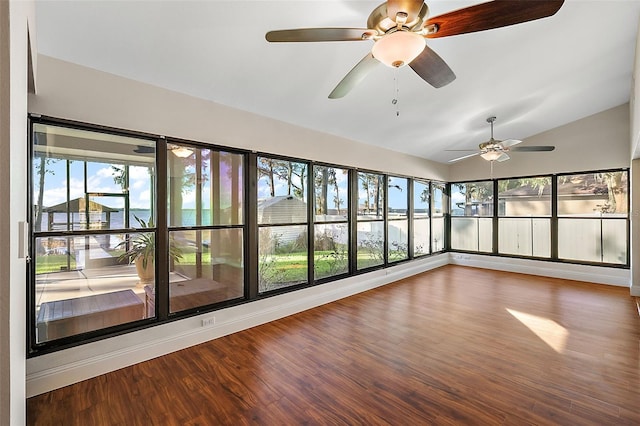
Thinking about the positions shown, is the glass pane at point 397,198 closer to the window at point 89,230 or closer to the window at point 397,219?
the window at point 397,219

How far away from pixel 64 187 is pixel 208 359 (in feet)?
6.85

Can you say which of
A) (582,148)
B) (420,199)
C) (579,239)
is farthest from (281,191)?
(579,239)

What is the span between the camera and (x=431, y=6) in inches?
98.2

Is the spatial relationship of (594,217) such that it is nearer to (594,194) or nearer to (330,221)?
(594,194)

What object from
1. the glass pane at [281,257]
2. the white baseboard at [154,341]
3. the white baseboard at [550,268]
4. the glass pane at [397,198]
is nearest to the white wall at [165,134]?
the white baseboard at [154,341]

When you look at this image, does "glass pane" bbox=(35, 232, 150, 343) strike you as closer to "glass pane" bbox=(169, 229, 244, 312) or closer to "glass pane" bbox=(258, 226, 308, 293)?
"glass pane" bbox=(169, 229, 244, 312)

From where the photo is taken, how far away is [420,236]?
7277 mm

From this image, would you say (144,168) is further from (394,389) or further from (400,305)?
(400,305)

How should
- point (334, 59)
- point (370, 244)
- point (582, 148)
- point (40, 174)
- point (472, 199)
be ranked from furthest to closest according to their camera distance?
point (472, 199) < point (582, 148) < point (370, 244) < point (334, 59) < point (40, 174)

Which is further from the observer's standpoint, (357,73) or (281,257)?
(281,257)

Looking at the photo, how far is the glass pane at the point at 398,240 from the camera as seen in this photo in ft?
20.6

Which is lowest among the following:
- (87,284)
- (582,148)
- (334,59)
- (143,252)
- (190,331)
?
(190,331)

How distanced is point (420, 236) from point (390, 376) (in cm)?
509

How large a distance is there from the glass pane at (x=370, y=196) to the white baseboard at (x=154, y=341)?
1.58m
